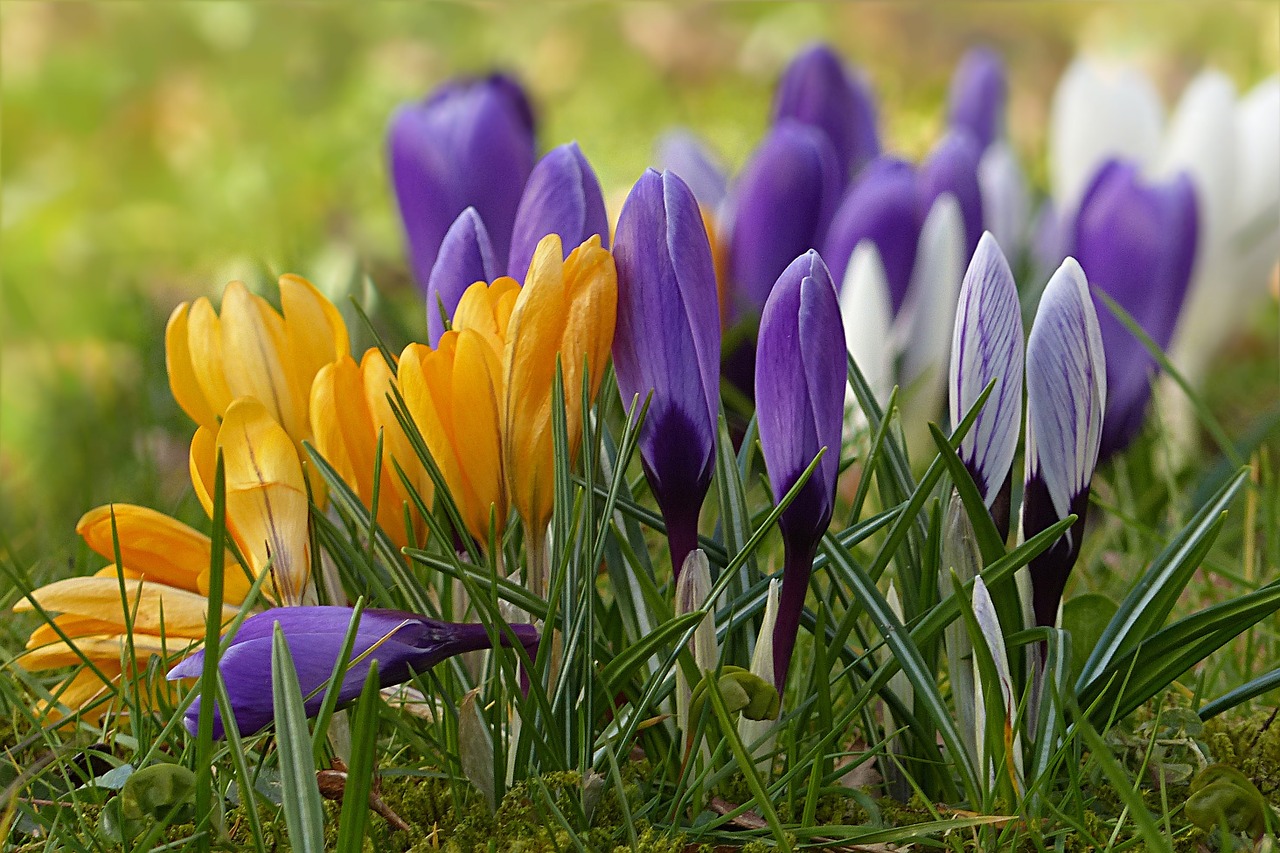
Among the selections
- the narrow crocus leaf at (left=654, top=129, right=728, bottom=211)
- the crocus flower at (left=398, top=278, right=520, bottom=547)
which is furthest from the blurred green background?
the crocus flower at (left=398, top=278, right=520, bottom=547)

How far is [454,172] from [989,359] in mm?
656

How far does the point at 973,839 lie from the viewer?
0.64 metres

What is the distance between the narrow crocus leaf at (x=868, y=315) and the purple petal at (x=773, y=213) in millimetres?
63

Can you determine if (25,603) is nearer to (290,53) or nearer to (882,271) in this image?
(882,271)

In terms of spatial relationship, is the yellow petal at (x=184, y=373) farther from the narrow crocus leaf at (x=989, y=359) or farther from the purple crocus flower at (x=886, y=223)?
the purple crocus flower at (x=886, y=223)

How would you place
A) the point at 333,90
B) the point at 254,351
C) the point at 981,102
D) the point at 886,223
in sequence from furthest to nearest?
1. the point at 333,90
2. the point at 981,102
3. the point at 886,223
4. the point at 254,351

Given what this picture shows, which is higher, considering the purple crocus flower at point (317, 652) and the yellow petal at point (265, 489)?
the yellow petal at point (265, 489)

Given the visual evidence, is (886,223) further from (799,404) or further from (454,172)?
(799,404)

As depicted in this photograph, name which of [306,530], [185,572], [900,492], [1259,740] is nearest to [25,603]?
[185,572]

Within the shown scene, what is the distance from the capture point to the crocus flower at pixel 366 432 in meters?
0.68

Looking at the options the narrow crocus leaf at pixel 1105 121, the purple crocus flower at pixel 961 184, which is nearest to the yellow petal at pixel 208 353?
the purple crocus flower at pixel 961 184

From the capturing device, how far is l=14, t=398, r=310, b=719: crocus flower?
68 centimetres

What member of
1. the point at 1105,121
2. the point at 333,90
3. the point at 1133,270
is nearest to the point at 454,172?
the point at 1133,270

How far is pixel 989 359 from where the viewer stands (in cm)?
64
